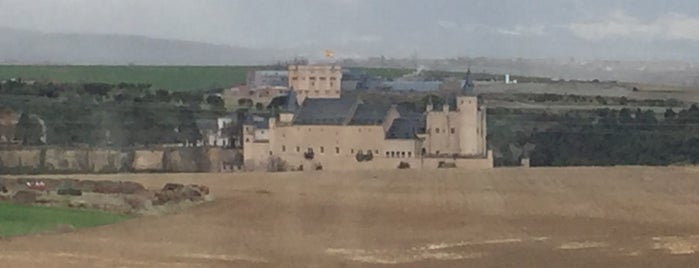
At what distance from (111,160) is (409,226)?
462 inches

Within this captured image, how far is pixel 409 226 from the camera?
16219mm

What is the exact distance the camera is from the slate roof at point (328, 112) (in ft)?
98.1

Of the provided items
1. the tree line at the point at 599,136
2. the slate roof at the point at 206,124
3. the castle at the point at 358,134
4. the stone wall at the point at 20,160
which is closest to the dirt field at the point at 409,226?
the stone wall at the point at 20,160

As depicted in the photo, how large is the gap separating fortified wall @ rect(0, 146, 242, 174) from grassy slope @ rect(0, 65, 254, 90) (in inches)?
64.4

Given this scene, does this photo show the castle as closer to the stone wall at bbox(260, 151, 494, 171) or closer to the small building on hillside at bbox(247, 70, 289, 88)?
the stone wall at bbox(260, 151, 494, 171)

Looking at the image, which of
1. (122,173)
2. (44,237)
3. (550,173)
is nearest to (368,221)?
(44,237)

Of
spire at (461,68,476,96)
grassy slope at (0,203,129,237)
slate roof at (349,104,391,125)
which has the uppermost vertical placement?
spire at (461,68,476,96)

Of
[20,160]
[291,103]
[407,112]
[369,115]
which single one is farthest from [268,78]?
[20,160]

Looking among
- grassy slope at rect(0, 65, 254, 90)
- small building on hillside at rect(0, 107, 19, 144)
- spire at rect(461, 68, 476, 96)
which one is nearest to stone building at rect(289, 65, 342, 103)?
grassy slope at rect(0, 65, 254, 90)

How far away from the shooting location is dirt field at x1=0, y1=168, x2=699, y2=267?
13.0 m

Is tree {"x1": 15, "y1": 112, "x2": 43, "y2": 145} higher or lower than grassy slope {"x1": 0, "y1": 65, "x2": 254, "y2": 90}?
lower

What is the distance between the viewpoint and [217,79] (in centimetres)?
3000

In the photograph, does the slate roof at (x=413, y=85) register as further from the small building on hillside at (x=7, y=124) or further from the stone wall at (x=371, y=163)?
the small building on hillside at (x=7, y=124)

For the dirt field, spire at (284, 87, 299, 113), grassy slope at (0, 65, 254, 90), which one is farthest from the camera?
spire at (284, 87, 299, 113)
